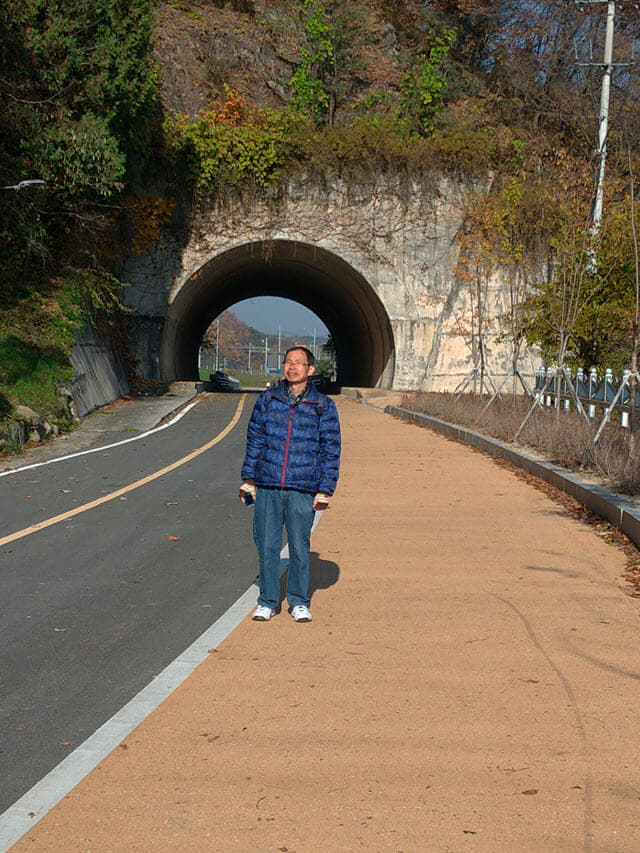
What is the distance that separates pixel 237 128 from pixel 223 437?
18.4 meters

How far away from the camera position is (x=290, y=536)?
21.0ft

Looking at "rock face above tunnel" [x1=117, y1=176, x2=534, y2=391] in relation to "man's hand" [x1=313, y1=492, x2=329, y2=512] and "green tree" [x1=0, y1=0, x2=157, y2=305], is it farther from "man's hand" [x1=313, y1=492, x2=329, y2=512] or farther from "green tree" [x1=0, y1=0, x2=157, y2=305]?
"man's hand" [x1=313, y1=492, x2=329, y2=512]

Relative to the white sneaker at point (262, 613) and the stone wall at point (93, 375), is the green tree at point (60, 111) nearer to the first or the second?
the stone wall at point (93, 375)

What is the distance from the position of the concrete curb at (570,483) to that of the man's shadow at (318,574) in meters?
3.09

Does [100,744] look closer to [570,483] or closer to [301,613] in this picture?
[301,613]

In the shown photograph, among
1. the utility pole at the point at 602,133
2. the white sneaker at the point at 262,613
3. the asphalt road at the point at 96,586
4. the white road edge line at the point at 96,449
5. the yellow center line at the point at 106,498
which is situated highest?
the utility pole at the point at 602,133

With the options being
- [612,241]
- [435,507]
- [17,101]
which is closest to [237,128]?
[17,101]

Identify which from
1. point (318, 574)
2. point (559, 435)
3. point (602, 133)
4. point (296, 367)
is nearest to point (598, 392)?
point (559, 435)

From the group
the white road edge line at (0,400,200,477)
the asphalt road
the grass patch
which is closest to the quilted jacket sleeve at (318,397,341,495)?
the asphalt road

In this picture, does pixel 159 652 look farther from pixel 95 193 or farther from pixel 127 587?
pixel 95 193

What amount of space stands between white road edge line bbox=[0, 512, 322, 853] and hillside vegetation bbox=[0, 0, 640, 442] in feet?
32.8

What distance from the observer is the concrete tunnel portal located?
34.9m

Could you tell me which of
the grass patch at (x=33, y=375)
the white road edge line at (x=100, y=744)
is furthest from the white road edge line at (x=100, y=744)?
the grass patch at (x=33, y=375)

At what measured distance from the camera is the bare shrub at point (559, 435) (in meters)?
11.4
